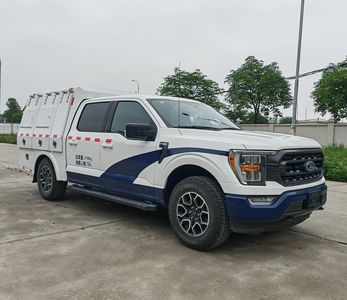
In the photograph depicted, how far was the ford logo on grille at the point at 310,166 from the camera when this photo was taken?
14.1 feet

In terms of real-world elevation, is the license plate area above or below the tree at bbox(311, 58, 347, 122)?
below

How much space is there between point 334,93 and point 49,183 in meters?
30.3

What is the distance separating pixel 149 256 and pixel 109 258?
436mm

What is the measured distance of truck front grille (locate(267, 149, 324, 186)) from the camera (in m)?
3.92

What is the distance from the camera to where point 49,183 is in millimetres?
6797

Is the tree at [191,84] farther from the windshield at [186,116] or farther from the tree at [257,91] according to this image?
the windshield at [186,116]

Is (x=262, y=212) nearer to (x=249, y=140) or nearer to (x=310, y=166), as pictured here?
(x=249, y=140)

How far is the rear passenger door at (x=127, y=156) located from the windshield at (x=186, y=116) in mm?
194

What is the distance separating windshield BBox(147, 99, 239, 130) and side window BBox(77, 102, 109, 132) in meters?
0.96

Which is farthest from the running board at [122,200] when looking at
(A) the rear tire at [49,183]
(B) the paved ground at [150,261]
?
(A) the rear tire at [49,183]

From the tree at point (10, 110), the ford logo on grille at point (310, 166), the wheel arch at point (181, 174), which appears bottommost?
the wheel arch at point (181, 174)

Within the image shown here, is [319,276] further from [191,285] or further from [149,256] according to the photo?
[149,256]

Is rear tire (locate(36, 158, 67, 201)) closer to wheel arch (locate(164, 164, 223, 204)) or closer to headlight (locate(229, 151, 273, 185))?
wheel arch (locate(164, 164, 223, 204))

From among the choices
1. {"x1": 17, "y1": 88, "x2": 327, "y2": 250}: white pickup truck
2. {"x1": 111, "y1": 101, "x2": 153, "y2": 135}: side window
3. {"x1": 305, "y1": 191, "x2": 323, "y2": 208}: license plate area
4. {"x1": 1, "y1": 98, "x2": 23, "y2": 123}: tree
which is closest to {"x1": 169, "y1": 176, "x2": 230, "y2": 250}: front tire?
{"x1": 17, "y1": 88, "x2": 327, "y2": 250}: white pickup truck
